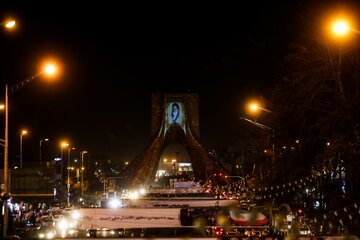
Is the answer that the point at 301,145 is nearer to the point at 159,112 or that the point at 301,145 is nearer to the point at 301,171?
the point at 301,171

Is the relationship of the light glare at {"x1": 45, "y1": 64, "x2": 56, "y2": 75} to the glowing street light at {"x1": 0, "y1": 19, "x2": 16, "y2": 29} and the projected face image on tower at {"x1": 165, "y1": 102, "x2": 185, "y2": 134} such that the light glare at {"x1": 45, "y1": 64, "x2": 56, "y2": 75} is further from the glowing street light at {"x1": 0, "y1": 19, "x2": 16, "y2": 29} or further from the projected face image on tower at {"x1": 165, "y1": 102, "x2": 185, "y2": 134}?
the projected face image on tower at {"x1": 165, "y1": 102, "x2": 185, "y2": 134}

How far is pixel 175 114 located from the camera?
395ft

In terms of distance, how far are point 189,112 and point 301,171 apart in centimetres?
9015

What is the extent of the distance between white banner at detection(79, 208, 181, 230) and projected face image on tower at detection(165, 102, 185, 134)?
98.7m

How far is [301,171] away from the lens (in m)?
26.8

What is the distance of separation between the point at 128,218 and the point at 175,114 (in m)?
100

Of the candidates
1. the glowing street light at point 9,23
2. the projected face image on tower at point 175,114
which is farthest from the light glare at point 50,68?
the projected face image on tower at point 175,114

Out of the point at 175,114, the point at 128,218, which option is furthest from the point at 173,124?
the point at 128,218

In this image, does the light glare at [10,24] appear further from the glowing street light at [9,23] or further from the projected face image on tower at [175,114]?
the projected face image on tower at [175,114]

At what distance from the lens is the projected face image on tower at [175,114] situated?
392 feet

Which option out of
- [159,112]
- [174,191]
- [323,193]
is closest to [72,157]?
[159,112]

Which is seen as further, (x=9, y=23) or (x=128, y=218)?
(x=128, y=218)

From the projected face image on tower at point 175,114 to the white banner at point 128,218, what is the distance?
98.7 metres

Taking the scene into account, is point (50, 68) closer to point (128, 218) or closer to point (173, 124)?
point (128, 218)
